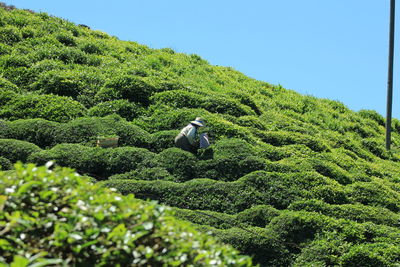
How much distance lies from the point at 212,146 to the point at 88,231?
408 inches

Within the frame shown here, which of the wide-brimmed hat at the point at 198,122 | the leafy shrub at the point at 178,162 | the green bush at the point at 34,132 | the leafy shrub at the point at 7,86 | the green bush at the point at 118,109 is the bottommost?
the leafy shrub at the point at 178,162

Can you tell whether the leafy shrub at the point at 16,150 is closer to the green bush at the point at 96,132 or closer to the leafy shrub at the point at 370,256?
the green bush at the point at 96,132

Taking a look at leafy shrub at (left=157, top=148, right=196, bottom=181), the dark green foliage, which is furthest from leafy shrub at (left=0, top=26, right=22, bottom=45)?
leafy shrub at (left=157, top=148, right=196, bottom=181)

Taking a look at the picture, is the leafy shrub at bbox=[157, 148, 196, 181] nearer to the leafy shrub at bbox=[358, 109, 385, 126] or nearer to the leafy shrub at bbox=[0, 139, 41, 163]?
the leafy shrub at bbox=[0, 139, 41, 163]

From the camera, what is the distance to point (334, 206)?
527 inches

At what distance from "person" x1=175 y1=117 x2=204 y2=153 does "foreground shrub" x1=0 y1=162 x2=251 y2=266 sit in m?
9.25

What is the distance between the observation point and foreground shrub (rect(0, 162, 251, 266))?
16.9 ft

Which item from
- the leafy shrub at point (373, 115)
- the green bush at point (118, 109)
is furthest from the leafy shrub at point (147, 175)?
the leafy shrub at point (373, 115)

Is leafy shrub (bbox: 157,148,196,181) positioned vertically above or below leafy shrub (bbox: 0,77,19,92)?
below

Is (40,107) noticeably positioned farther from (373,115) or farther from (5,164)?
(373,115)

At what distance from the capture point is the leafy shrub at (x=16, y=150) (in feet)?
45.9

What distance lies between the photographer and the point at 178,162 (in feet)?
47.4

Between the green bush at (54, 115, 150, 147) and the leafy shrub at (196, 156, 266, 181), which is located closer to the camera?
the leafy shrub at (196, 156, 266, 181)

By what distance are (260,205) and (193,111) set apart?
17.5ft
